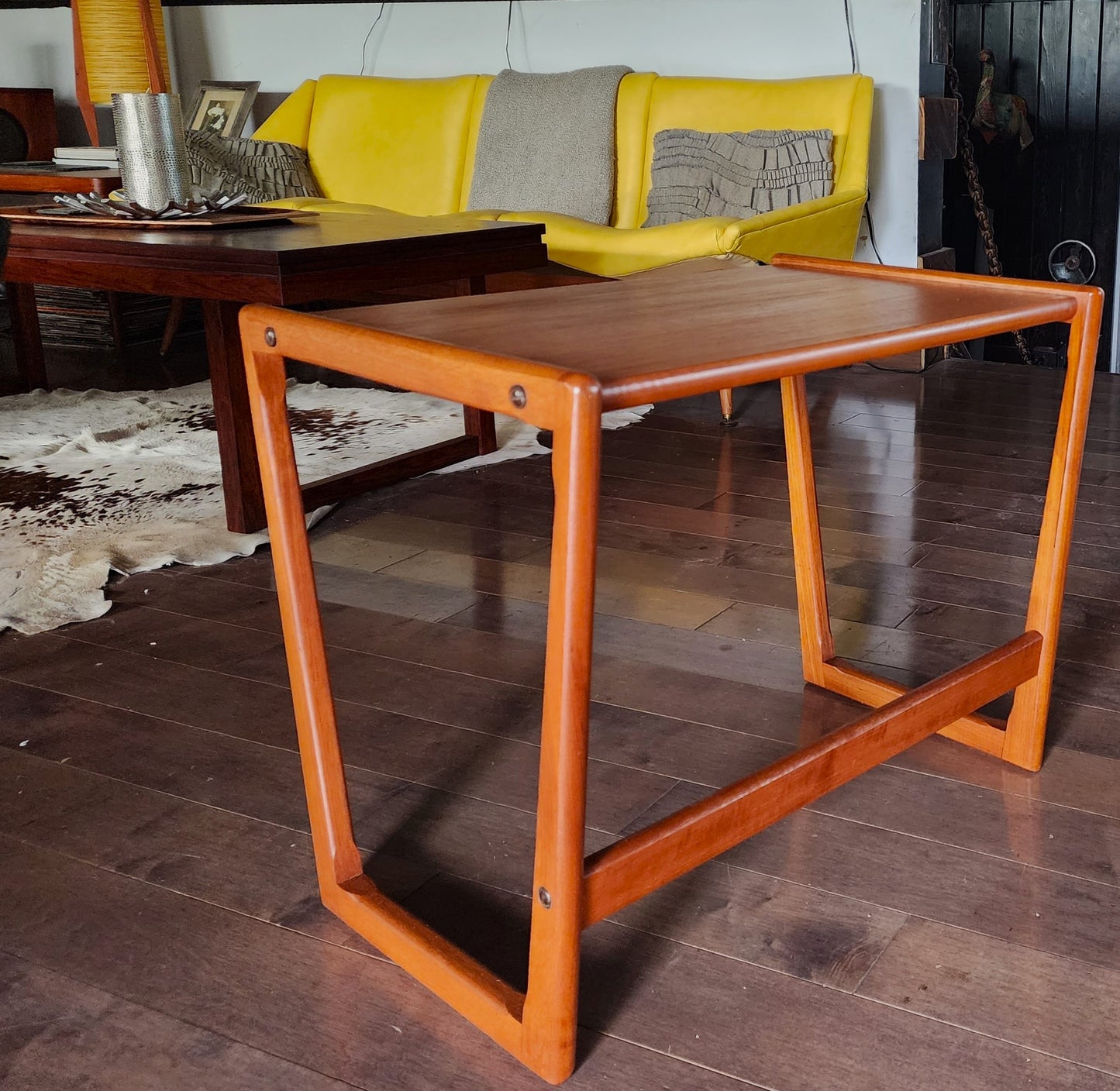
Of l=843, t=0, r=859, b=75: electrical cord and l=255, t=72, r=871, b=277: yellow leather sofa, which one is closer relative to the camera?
l=255, t=72, r=871, b=277: yellow leather sofa

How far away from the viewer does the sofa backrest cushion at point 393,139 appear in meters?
4.06

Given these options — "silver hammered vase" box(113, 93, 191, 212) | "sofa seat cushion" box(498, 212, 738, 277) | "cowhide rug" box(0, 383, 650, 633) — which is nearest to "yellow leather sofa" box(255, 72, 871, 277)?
"sofa seat cushion" box(498, 212, 738, 277)

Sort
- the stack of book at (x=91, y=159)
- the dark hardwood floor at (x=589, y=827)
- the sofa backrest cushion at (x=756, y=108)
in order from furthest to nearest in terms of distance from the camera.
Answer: the stack of book at (x=91, y=159) < the sofa backrest cushion at (x=756, y=108) < the dark hardwood floor at (x=589, y=827)

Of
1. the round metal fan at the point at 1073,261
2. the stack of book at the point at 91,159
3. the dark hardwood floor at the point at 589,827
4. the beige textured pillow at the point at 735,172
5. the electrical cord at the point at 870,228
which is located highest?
the stack of book at the point at 91,159

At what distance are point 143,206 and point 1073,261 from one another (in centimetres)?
325

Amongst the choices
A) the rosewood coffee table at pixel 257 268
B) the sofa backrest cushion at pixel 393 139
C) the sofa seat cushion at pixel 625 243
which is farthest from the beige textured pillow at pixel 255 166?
the rosewood coffee table at pixel 257 268

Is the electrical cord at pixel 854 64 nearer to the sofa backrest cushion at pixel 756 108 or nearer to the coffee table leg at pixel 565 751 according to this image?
the sofa backrest cushion at pixel 756 108

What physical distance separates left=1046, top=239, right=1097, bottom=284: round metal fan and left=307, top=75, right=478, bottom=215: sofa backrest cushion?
2128 mm

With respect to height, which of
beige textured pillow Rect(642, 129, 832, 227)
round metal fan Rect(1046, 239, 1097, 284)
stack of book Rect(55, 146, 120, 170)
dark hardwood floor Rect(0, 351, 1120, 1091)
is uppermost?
stack of book Rect(55, 146, 120, 170)

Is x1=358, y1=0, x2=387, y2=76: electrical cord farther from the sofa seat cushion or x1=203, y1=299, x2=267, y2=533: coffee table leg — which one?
x1=203, y1=299, x2=267, y2=533: coffee table leg

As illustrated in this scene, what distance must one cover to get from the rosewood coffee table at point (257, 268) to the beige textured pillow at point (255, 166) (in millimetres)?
1482

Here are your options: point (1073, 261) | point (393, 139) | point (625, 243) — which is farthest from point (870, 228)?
point (393, 139)

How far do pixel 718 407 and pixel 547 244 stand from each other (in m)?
0.66

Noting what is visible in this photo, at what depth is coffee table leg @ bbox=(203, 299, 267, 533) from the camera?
213cm
